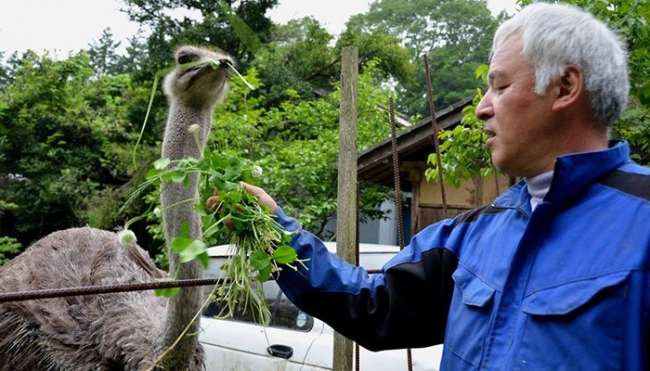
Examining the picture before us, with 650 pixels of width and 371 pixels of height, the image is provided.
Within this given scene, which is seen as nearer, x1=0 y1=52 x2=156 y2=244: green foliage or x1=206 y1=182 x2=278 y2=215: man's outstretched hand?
x1=206 y1=182 x2=278 y2=215: man's outstretched hand

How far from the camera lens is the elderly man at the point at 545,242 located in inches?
53.7

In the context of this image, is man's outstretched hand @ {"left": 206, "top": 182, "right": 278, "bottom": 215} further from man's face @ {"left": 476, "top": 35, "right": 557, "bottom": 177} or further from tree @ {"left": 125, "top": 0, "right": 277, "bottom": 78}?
tree @ {"left": 125, "top": 0, "right": 277, "bottom": 78}

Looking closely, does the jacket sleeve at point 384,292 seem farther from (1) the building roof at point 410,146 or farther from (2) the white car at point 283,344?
(1) the building roof at point 410,146

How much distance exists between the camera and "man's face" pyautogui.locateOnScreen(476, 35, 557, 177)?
158cm

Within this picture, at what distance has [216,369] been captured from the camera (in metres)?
5.33

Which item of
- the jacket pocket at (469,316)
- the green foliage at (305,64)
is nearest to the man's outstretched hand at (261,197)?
the jacket pocket at (469,316)

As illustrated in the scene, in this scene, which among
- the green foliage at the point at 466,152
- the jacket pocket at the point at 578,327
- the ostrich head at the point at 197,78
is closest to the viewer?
the jacket pocket at the point at 578,327

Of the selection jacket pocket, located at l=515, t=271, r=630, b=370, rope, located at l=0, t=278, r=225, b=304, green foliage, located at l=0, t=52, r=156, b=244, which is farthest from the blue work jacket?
green foliage, located at l=0, t=52, r=156, b=244

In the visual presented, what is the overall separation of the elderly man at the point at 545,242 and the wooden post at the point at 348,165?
1.12 m

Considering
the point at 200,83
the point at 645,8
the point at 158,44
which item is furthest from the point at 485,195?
the point at 158,44

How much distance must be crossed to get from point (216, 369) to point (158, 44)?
30.9 feet

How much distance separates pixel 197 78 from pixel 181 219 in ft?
1.75

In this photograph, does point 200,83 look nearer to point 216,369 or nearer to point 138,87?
point 216,369

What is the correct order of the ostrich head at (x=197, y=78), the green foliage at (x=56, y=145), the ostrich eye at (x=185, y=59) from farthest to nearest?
the green foliage at (x=56, y=145)
the ostrich eye at (x=185, y=59)
the ostrich head at (x=197, y=78)
